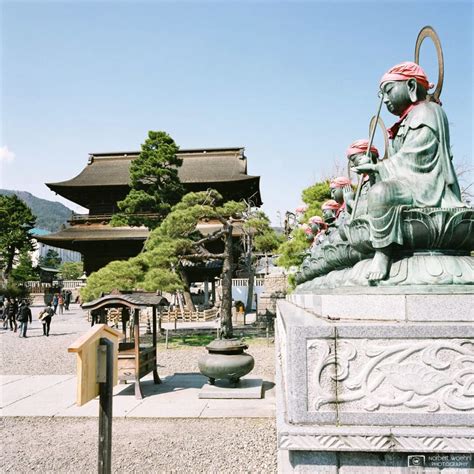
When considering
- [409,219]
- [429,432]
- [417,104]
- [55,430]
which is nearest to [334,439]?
[429,432]

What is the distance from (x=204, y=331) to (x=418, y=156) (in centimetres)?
1483

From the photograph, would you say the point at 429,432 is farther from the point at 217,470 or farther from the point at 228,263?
the point at 228,263

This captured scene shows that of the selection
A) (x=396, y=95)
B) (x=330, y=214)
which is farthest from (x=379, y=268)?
(x=330, y=214)

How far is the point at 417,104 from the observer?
3.52 m

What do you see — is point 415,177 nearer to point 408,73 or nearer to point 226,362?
point 408,73

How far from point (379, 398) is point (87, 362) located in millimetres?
1768

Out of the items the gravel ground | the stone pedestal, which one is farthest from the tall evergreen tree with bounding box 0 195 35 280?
the stone pedestal

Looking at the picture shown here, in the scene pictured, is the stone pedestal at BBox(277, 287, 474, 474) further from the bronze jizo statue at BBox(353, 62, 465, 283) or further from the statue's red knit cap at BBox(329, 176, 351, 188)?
the statue's red knit cap at BBox(329, 176, 351, 188)

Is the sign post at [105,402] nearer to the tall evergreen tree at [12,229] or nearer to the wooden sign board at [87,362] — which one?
the wooden sign board at [87,362]

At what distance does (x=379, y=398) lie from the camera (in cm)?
258

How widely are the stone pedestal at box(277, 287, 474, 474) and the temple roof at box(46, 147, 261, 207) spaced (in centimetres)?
2310

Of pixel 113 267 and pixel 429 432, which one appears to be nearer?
pixel 429 432

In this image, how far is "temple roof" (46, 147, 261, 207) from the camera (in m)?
26.7

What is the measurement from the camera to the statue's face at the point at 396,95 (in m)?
3.54
